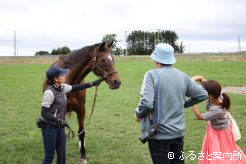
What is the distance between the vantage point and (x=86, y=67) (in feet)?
21.7

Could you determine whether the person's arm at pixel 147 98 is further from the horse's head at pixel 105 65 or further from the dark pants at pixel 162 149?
the horse's head at pixel 105 65

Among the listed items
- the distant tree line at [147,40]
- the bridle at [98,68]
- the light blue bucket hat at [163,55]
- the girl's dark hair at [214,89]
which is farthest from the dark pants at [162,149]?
the distant tree line at [147,40]

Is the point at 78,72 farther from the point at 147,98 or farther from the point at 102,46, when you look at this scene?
the point at 147,98

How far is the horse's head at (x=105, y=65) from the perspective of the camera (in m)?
6.08

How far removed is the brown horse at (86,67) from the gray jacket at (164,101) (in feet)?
6.63

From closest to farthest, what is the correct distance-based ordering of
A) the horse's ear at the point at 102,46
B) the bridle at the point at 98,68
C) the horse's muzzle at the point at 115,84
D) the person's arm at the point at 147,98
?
the person's arm at the point at 147,98
the horse's muzzle at the point at 115,84
the bridle at the point at 98,68
the horse's ear at the point at 102,46

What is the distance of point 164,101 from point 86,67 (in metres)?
2.84

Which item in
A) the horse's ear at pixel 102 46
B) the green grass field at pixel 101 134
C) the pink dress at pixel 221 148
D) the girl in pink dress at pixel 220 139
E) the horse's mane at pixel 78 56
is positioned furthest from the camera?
the green grass field at pixel 101 134

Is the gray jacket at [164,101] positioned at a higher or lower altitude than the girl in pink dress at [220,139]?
higher

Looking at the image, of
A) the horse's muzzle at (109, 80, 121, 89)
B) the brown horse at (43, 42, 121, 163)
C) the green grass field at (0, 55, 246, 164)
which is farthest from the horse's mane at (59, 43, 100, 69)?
the green grass field at (0, 55, 246, 164)

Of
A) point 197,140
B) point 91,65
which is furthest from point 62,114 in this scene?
point 197,140

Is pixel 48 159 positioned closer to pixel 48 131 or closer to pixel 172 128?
pixel 48 131

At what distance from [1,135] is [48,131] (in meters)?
4.42

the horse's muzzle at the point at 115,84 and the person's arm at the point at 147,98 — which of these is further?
the horse's muzzle at the point at 115,84
